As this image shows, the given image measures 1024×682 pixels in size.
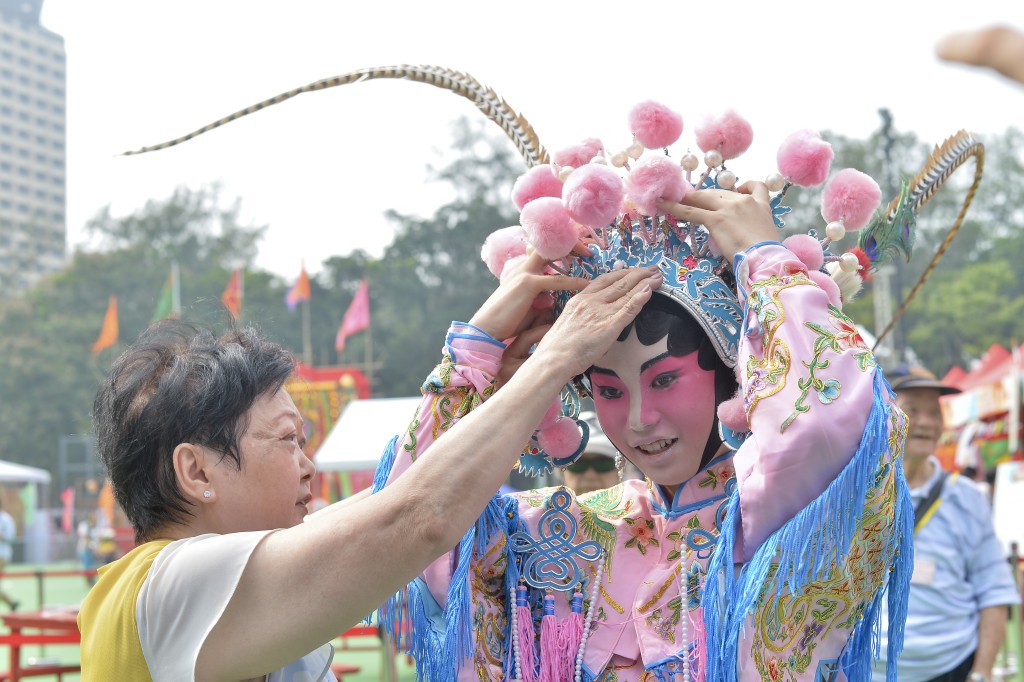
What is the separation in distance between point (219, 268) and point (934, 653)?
4834 cm

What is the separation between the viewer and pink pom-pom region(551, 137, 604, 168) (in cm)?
240

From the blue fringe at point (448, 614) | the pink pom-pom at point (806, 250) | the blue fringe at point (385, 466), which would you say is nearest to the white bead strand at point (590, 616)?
the blue fringe at point (448, 614)

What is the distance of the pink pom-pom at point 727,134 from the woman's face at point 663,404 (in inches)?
16.5

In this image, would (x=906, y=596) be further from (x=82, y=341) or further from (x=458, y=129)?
(x=82, y=341)

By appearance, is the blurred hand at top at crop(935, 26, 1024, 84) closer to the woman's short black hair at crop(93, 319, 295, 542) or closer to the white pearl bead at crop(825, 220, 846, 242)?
the woman's short black hair at crop(93, 319, 295, 542)

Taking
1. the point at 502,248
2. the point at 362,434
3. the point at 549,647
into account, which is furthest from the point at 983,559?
the point at 362,434

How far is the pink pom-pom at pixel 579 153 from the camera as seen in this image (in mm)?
2396

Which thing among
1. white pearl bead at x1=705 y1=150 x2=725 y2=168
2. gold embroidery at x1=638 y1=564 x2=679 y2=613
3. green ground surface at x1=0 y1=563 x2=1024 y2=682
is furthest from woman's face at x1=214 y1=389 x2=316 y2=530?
green ground surface at x1=0 y1=563 x2=1024 y2=682

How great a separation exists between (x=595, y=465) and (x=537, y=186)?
310cm

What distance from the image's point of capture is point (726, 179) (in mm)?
2236

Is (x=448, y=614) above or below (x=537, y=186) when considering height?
below

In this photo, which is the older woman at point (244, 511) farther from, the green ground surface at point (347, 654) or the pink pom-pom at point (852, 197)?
the green ground surface at point (347, 654)

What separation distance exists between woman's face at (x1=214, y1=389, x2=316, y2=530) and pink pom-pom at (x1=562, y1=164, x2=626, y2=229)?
0.68 meters

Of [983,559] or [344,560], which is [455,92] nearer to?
[344,560]
